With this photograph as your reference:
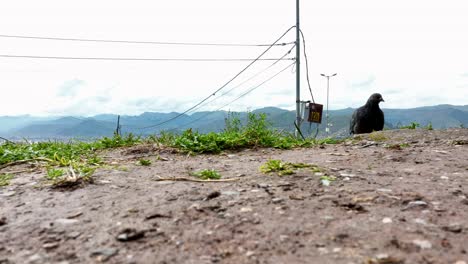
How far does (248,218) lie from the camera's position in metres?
1.99

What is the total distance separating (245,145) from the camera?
505 cm

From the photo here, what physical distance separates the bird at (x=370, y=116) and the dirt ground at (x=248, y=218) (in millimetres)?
7325

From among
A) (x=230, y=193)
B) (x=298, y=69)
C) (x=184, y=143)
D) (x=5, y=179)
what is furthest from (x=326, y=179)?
(x=298, y=69)

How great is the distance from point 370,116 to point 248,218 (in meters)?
9.19

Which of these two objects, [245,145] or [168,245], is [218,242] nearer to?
[168,245]

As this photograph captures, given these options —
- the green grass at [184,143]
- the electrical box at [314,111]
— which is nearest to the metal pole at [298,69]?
the electrical box at [314,111]

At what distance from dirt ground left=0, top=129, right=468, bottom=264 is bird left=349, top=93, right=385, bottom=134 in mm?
7325

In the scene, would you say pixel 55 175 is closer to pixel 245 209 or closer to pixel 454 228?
pixel 245 209

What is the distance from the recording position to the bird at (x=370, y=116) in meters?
10.3

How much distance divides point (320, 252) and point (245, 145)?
3491 mm

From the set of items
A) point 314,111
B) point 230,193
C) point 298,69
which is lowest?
point 230,193

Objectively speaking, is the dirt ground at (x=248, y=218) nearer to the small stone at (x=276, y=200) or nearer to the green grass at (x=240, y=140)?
the small stone at (x=276, y=200)

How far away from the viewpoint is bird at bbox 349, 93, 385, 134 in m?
10.3

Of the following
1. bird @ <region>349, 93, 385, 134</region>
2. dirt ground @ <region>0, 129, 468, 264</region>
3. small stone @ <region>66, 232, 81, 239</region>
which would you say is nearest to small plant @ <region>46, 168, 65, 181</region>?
dirt ground @ <region>0, 129, 468, 264</region>
